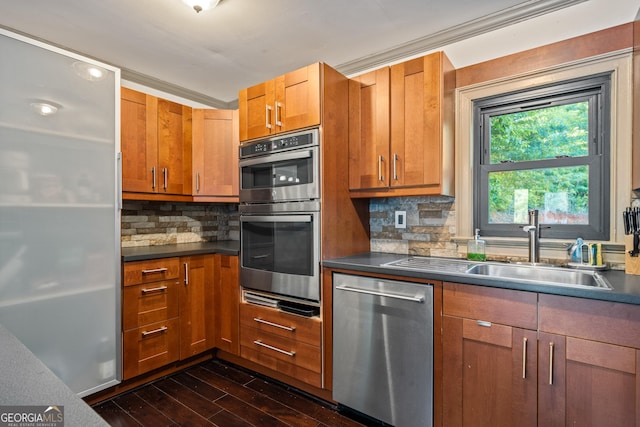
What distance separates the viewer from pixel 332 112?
2.24 m

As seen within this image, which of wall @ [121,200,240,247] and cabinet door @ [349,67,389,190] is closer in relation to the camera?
cabinet door @ [349,67,389,190]

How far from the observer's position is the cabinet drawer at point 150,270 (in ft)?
7.61

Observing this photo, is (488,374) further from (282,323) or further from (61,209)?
(61,209)

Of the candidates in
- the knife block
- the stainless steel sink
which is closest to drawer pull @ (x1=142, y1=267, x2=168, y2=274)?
the stainless steel sink

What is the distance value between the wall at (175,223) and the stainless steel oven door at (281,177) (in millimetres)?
833

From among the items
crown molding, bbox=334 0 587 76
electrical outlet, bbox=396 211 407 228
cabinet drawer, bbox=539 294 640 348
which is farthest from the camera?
electrical outlet, bbox=396 211 407 228

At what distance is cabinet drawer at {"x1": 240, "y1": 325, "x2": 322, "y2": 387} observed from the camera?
7.14ft

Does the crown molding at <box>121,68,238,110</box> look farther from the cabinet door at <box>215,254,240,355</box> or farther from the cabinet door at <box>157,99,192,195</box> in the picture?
the cabinet door at <box>215,254,240,355</box>

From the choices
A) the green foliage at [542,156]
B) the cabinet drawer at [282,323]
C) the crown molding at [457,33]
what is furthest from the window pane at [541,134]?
the cabinet drawer at [282,323]

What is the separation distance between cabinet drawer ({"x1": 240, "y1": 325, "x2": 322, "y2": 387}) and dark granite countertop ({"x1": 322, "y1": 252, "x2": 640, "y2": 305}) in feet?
2.07

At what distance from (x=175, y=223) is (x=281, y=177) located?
5.02ft

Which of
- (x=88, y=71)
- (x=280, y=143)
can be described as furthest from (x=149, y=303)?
(x=88, y=71)

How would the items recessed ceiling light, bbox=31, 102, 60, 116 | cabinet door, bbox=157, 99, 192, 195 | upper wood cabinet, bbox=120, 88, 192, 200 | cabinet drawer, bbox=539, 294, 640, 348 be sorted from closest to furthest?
cabinet drawer, bbox=539, 294, 640, 348
recessed ceiling light, bbox=31, 102, 60, 116
upper wood cabinet, bbox=120, 88, 192, 200
cabinet door, bbox=157, 99, 192, 195

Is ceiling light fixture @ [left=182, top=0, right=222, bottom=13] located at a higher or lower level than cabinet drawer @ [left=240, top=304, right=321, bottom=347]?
higher
